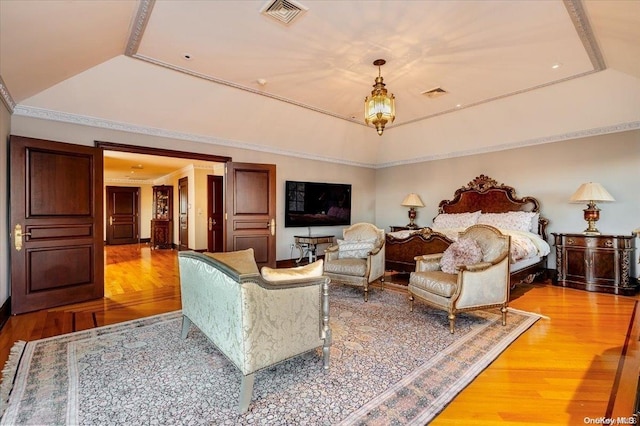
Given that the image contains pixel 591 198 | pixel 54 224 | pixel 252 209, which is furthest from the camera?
pixel 252 209

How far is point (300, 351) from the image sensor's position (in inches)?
86.2

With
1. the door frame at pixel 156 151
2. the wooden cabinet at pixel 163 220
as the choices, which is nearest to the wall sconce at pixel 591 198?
the door frame at pixel 156 151

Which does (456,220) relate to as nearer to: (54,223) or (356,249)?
(356,249)

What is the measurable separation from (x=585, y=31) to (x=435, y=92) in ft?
6.00

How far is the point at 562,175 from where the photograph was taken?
5.24m

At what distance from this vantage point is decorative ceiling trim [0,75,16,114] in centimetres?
312

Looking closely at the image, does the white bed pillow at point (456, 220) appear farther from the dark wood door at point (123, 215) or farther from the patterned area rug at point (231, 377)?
the dark wood door at point (123, 215)

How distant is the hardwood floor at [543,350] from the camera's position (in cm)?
191

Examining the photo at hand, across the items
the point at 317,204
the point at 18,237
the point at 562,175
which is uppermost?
the point at 562,175

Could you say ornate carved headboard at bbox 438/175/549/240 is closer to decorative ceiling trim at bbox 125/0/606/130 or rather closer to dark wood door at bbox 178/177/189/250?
decorative ceiling trim at bbox 125/0/606/130

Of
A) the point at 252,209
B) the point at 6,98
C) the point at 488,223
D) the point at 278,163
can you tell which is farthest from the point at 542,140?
the point at 6,98

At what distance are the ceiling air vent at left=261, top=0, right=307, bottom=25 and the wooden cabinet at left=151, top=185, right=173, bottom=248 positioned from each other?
875 cm

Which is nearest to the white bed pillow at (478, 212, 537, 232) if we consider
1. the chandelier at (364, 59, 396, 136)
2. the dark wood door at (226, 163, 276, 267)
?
the chandelier at (364, 59, 396, 136)

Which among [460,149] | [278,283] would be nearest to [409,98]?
[460,149]
